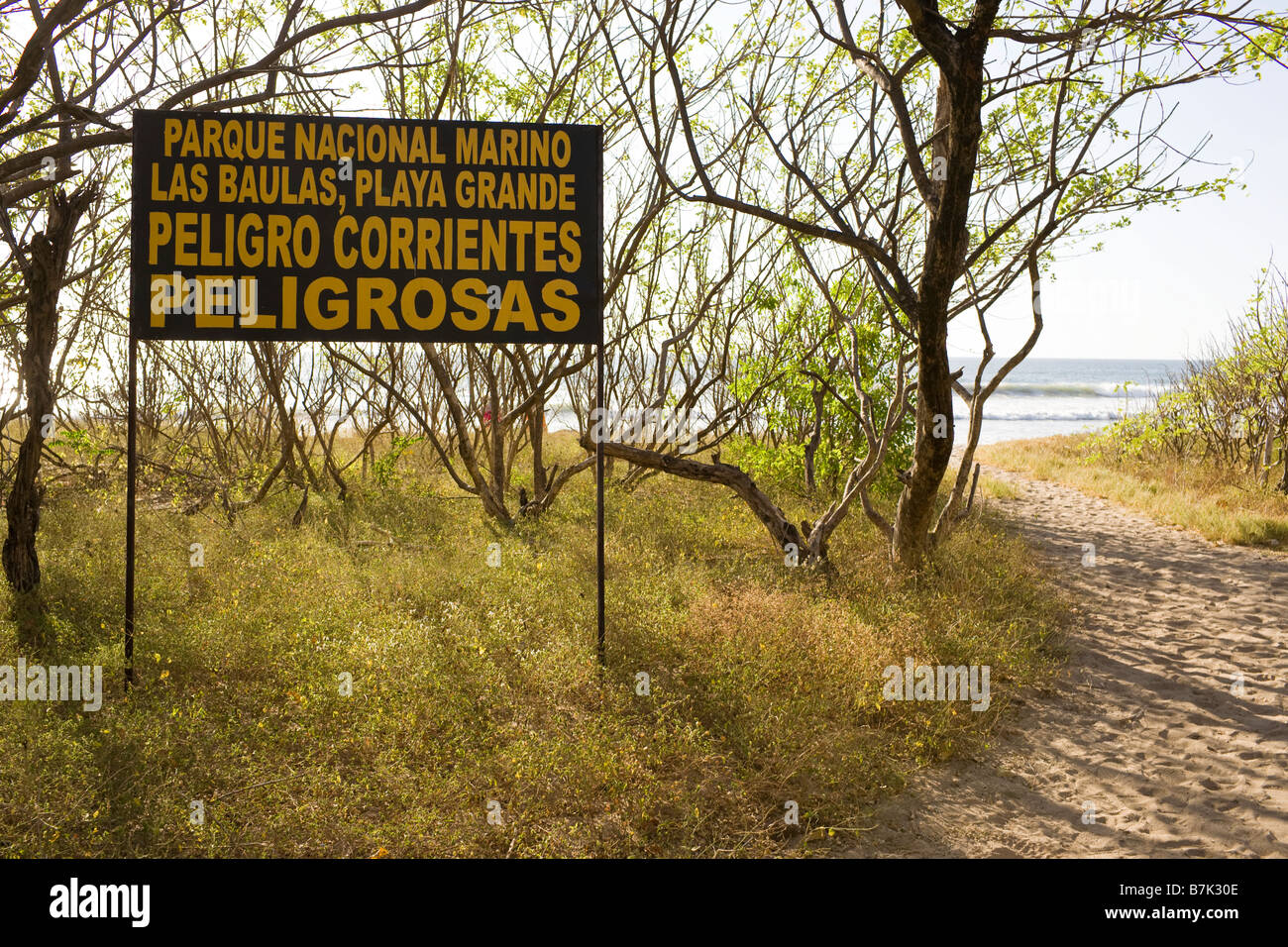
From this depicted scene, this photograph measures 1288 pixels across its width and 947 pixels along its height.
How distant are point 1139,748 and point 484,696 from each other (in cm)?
420

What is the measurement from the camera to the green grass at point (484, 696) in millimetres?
4070

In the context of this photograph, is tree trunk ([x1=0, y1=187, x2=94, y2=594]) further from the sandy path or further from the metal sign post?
the sandy path

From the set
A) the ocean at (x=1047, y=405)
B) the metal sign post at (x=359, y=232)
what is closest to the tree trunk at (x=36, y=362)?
the metal sign post at (x=359, y=232)

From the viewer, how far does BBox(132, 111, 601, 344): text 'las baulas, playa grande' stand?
18.0 feet

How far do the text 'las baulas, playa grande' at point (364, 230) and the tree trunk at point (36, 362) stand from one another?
1.62 m

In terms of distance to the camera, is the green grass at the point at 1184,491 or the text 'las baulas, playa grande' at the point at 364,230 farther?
the green grass at the point at 1184,491

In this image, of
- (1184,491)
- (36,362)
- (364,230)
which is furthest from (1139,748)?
(1184,491)

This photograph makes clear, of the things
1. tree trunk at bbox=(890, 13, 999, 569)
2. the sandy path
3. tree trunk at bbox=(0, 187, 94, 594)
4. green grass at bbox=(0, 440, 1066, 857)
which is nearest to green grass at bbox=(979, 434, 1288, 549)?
the sandy path

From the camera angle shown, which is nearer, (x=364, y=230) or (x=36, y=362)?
(x=364, y=230)

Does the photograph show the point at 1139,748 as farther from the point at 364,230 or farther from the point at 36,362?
the point at 36,362

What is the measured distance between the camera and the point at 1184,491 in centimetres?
1266

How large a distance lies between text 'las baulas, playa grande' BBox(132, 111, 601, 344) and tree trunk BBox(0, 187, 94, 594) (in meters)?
1.62

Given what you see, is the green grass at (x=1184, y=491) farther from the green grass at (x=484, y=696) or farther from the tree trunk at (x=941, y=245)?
the tree trunk at (x=941, y=245)
